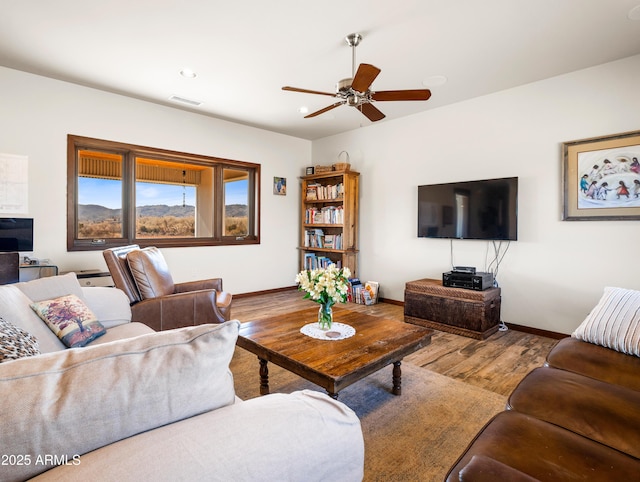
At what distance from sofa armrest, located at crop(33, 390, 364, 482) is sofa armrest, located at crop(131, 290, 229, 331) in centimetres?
211

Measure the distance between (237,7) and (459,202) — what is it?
304cm

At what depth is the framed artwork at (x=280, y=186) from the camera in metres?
5.61

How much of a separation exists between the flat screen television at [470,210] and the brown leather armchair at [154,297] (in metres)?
2.76

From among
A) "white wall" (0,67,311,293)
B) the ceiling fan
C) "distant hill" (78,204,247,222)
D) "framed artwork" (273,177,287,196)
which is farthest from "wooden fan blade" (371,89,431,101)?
"distant hill" (78,204,247,222)

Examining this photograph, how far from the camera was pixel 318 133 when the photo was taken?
5.65 m

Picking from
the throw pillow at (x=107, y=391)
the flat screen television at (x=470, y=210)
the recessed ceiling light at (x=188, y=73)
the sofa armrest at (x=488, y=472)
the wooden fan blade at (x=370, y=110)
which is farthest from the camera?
the flat screen television at (x=470, y=210)

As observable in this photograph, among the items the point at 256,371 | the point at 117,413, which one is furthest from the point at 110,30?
the point at 117,413

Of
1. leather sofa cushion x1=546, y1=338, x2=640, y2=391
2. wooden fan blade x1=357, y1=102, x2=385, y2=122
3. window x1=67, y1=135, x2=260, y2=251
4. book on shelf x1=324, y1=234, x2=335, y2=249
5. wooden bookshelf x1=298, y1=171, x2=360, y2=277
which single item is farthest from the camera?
book on shelf x1=324, y1=234, x2=335, y2=249

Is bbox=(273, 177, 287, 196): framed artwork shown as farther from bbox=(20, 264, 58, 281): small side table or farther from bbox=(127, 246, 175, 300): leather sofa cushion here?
bbox=(20, 264, 58, 281): small side table

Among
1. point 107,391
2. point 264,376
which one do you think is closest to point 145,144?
point 264,376

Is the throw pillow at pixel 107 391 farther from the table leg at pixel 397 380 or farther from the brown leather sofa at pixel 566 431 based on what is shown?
the table leg at pixel 397 380

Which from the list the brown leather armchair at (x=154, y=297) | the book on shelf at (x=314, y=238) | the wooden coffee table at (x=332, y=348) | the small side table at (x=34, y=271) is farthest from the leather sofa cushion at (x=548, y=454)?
the book on shelf at (x=314, y=238)

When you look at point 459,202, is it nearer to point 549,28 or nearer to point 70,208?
point 549,28

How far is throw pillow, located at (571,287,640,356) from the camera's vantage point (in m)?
1.78
